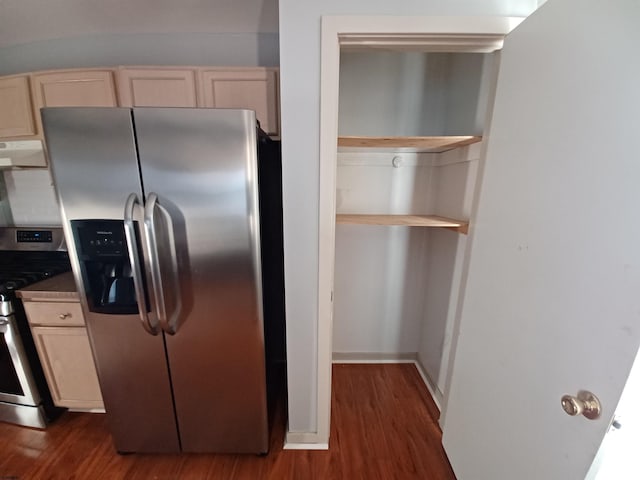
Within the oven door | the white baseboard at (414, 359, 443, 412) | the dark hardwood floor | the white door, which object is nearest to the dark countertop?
the oven door

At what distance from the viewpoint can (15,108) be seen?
164cm

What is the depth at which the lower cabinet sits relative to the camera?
58.2 inches

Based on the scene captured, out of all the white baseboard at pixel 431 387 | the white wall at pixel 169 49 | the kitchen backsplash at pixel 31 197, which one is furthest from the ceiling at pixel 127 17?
the white baseboard at pixel 431 387

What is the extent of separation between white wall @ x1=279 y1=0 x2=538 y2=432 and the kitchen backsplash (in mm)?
2154

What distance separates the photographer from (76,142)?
106 cm

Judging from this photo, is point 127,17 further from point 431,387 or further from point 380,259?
point 431,387

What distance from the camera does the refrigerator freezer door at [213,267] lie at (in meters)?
1.05

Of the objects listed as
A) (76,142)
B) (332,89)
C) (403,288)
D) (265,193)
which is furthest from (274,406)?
(332,89)

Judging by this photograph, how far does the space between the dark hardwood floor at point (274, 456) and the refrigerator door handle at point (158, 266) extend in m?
0.87

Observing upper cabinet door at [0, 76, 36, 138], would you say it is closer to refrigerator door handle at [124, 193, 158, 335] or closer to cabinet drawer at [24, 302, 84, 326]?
cabinet drawer at [24, 302, 84, 326]

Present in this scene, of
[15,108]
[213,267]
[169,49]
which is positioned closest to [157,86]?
[169,49]

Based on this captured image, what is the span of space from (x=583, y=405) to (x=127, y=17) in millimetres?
2972

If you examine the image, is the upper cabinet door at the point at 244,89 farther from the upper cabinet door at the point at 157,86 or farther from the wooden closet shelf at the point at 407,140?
the wooden closet shelf at the point at 407,140

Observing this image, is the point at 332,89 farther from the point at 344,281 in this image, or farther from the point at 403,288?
the point at 403,288
